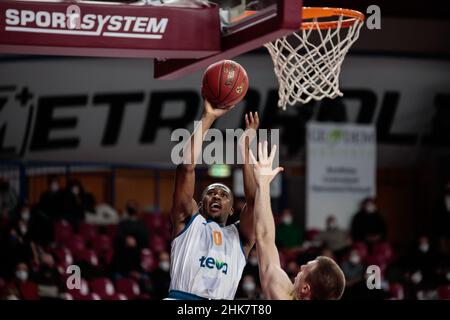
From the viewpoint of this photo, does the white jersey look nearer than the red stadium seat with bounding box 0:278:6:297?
Yes

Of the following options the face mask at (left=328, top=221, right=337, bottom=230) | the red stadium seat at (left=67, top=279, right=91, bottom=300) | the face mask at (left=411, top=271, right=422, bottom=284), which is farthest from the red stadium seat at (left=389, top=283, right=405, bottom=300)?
the red stadium seat at (left=67, top=279, right=91, bottom=300)

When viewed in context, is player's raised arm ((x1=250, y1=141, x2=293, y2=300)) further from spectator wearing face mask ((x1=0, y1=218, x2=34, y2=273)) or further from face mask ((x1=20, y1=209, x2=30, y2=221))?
face mask ((x1=20, y1=209, x2=30, y2=221))

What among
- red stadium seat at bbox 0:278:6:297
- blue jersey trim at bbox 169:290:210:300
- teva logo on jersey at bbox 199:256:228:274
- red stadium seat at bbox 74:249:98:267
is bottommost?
red stadium seat at bbox 0:278:6:297

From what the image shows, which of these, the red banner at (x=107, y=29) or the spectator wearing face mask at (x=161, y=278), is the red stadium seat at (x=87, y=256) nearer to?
the spectator wearing face mask at (x=161, y=278)

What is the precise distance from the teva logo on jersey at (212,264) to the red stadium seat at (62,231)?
777 cm

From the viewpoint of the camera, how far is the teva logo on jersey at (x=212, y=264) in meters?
5.74

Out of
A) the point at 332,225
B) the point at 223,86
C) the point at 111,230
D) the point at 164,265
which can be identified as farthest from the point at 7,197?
the point at 223,86

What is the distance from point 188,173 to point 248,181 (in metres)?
0.43

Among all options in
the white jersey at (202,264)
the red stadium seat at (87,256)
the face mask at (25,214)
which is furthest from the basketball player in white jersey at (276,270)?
the face mask at (25,214)

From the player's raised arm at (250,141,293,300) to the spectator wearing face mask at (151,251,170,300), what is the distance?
23.5 ft

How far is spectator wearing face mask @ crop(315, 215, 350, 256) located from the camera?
13844 mm

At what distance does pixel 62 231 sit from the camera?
13.4 metres

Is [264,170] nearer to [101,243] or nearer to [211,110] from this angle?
[211,110]
